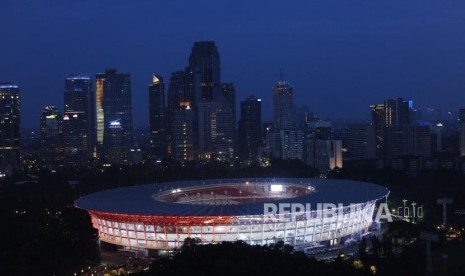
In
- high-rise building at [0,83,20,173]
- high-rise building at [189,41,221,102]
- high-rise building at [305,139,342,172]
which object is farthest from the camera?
high-rise building at [189,41,221,102]

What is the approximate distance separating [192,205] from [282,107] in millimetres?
89024

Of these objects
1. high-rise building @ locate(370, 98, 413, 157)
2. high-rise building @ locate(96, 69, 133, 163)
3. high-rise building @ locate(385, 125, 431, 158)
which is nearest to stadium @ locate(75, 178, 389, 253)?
high-rise building @ locate(385, 125, 431, 158)

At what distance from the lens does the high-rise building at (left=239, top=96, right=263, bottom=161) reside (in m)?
96.3

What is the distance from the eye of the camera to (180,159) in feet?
290

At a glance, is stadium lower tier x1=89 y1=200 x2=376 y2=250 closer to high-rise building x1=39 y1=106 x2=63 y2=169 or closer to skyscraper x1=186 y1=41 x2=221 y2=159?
skyscraper x1=186 y1=41 x2=221 y2=159

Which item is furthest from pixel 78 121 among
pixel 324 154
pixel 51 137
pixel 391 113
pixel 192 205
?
pixel 192 205

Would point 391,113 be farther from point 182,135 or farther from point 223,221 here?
point 223,221

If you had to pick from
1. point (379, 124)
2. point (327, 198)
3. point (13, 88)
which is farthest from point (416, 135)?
point (13, 88)

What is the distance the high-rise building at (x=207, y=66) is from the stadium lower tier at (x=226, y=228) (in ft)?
246

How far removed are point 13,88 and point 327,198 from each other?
70283 millimetres

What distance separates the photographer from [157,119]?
102 meters

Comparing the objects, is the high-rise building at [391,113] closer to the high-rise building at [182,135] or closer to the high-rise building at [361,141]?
the high-rise building at [361,141]

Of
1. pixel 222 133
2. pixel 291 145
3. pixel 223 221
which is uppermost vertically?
pixel 222 133

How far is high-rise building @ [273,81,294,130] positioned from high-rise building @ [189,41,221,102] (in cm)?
1497
